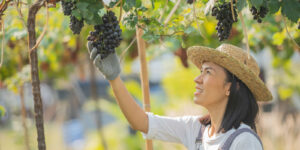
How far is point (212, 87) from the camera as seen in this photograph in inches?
61.2

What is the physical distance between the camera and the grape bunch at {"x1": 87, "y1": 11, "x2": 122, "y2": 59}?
1.10 meters

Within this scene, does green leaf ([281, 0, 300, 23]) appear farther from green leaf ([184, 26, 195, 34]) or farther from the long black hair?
the long black hair

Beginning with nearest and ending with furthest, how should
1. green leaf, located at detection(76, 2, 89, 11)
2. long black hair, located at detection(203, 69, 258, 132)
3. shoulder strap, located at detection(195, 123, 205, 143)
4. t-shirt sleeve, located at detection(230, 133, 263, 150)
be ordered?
green leaf, located at detection(76, 2, 89, 11) → t-shirt sleeve, located at detection(230, 133, 263, 150) → long black hair, located at detection(203, 69, 258, 132) → shoulder strap, located at detection(195, 123, 205, 143)

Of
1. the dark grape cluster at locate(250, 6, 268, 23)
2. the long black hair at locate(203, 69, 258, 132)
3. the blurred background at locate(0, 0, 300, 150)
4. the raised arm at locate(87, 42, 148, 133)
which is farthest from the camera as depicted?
the blurred background at locate(0, 0, 300, 150)

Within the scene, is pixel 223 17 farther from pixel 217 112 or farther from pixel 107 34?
pixel 217 112

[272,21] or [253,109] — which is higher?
[272,21]

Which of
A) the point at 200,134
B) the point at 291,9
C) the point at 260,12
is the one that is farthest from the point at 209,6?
the point at 200,134

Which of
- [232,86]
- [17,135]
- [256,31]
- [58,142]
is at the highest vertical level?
[256,31]

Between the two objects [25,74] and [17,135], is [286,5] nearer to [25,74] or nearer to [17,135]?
[25,74]

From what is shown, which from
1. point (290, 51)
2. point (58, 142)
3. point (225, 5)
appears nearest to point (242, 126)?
Result: point (225, 5)

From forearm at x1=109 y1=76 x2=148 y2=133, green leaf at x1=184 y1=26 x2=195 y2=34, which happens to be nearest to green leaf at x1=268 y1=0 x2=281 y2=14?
green leaf at x1=184 y1=26 x2=195 y2=34

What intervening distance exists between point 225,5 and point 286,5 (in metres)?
0.21

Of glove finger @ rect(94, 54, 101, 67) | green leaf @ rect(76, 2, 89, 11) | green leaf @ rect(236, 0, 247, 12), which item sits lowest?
glove finger @ rect(94, 54, 101, 67)

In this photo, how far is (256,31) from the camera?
8.50 feet
